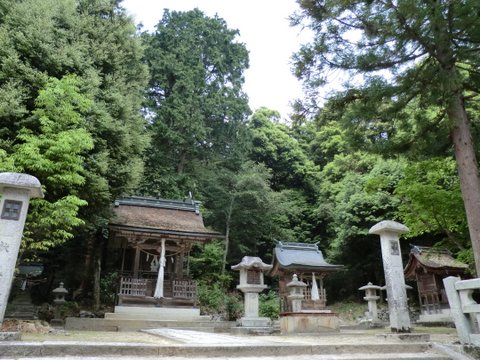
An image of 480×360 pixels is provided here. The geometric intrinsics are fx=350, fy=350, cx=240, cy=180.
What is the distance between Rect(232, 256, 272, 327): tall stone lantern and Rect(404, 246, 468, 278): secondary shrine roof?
10.6 m

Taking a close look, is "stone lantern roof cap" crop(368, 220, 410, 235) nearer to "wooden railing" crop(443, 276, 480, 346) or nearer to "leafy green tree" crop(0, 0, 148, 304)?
"wooden railing" crop(443, 276, 480, 346)

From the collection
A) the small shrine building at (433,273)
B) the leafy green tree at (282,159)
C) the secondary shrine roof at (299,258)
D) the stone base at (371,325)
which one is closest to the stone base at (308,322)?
the stone base at (371,325)

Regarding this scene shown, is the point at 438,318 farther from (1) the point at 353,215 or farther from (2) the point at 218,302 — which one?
(2) the point at 218,302

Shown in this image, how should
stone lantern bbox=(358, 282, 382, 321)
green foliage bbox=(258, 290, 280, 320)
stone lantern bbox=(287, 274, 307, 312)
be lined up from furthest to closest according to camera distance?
green foliage bbox=(258, 290, 280, 320)
stone lantern bbox=(358, 282, 382, 321)
stone lantern bbox=(287, 274, 307, 312)

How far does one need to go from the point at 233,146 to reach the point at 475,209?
20331mm

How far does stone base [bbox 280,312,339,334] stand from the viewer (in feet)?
33.2

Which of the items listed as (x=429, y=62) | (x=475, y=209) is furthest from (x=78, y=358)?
(x=429, y=62)

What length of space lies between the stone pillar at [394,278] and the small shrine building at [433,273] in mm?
12697

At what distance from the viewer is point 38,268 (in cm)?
1565

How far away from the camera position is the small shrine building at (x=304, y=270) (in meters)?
19.4

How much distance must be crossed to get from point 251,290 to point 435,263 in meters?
12.4

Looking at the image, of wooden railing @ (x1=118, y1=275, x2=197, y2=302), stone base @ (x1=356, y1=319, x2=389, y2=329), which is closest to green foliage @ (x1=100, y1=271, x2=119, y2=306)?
wooden railing @ (x1=118, y1=275, x2=197, y2=302)

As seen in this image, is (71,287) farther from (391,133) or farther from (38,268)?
(391,133)

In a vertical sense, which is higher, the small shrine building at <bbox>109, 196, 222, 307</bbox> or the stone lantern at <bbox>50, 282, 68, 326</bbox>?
the small shrine building at <bbox>109, 196, 222, 307</bbox>
